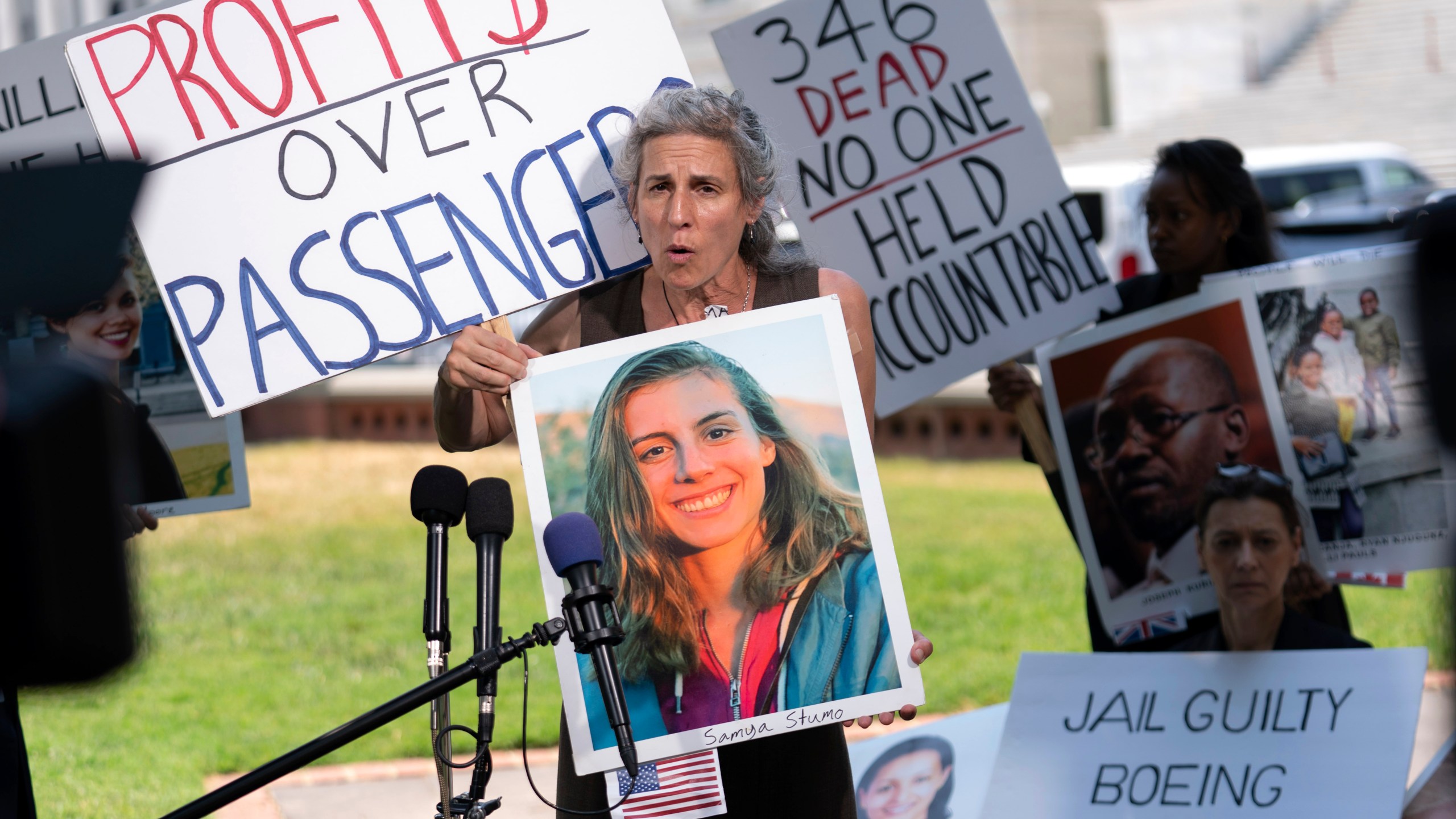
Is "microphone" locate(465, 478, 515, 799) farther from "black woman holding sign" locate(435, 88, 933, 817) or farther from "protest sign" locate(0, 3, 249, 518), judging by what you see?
"protest sign" locate(0, 3, 249, 518)

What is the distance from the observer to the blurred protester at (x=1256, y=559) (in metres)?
3.58

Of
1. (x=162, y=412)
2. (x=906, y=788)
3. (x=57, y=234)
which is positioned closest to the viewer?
(x=57, y=234)

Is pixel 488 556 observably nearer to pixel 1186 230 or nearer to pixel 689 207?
pixel 689 207

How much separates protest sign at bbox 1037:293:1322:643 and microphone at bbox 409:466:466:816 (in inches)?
88.6

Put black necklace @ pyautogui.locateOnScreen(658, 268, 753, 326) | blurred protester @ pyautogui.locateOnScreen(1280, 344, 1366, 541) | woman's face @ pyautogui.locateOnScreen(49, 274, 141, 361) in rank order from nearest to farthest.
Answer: black necklace @ pyautogui.locateOnScreen(658, 268, 753, 326) → woman's face @ pyautogui.locateOnScreen(49, 274, 141, 361) → blurred protester @ pyautogui.locateOnScreen(1280, 344, 1366, 541)

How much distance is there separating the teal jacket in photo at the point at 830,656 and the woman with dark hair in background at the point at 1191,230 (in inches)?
70.7

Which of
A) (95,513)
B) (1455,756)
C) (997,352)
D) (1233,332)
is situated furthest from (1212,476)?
(95,513)

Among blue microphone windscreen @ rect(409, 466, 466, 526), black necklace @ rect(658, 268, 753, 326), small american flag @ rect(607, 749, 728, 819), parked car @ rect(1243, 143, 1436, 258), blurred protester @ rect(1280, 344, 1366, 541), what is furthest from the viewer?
parked car @ rect(1243, 143, 1436, 258)

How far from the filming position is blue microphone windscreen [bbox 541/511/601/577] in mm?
1859

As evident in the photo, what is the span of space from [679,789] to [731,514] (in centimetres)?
45

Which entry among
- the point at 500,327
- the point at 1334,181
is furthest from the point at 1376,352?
the point at 1334,181

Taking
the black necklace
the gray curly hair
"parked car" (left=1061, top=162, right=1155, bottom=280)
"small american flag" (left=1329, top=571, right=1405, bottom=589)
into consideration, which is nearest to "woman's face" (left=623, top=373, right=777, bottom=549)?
the black necklace

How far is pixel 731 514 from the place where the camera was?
2340 mm

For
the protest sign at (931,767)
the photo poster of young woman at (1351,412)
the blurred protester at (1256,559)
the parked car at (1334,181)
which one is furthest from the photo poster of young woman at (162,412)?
the parked car at (1334,181)
